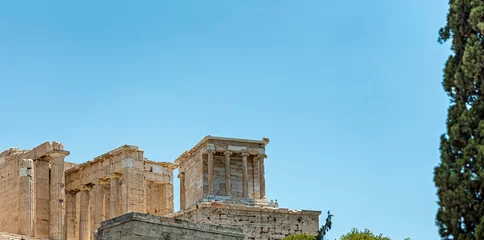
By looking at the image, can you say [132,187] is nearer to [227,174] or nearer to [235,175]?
[227,174]

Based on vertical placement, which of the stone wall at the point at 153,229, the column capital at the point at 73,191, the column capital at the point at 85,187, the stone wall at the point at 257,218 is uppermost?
the column capital at the point at 73,191

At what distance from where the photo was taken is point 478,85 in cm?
1952

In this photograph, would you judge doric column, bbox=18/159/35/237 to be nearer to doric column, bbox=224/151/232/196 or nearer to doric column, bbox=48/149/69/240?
doric column, bbox=48/149/69/240

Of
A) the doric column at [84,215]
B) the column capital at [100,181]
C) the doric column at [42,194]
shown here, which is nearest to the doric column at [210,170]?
the column capital at [100,181]

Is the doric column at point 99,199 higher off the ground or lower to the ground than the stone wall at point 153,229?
higher

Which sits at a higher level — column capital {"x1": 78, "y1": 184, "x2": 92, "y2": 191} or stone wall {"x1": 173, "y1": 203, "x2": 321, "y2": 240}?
column capital {"x1": 78, "y1": 184, "x2": 92, "y2": 191}

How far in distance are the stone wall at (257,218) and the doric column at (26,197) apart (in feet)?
21.6

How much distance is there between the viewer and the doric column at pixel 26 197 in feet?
145

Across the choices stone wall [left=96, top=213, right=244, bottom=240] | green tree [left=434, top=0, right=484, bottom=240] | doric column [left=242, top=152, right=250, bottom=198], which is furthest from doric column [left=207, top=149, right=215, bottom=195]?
green tree [left=434, top=0, right=484, bottom=240]

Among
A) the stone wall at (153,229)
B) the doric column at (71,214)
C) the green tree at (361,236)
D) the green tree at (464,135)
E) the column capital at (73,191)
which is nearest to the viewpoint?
the green tree at (464,135)

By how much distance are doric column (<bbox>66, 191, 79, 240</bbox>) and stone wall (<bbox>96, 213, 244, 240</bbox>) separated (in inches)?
1009

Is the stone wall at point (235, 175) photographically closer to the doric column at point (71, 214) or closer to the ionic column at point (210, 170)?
the ionic column at point (210, 170)

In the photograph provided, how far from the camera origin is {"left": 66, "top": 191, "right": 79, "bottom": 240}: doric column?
160ft

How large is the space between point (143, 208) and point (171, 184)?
330 cm
